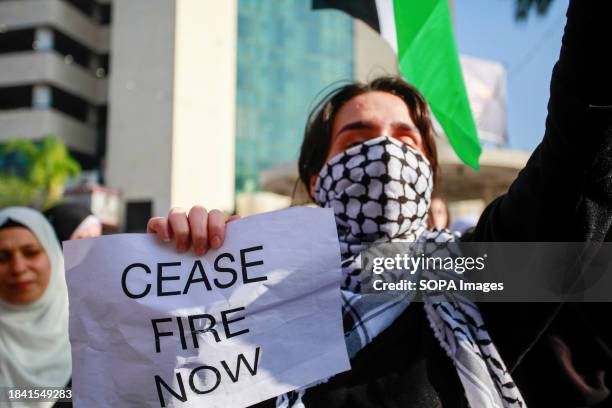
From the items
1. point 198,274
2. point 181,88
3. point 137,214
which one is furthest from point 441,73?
point 137,214

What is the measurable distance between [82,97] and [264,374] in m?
25.5

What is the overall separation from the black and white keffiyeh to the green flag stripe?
35 cm

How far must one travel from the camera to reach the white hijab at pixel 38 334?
2.05m

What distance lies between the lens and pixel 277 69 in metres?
32.8

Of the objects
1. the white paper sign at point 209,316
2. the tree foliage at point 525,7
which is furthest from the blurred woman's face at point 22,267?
the tree foliage at point 525,7

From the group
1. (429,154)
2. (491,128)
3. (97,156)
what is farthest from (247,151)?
(429,154)

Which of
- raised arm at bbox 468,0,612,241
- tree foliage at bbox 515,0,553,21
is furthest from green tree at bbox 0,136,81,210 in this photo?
raised arm at bbox 468,0,612,241

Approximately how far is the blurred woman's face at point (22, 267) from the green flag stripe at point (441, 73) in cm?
165

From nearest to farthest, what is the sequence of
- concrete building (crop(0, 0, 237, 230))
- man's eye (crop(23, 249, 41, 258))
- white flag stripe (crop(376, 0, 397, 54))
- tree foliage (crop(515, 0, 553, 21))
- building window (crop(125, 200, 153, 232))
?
1. white flag stripe (crop(376, 0, 397, 54))
2. man's eye (crop(23, 249, 41, 258))
3. tree foliage (crop(515, 0, 553, 21))
4. concrete building (crop(0, 0, 237, 230))
5. building window (crop(125, 200, 153, 232))

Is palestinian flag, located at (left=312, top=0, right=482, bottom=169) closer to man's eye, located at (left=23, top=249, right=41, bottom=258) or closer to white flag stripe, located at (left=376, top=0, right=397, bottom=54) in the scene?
white flag stripe, located at (left=376, top=0, right=397, bottom=54)

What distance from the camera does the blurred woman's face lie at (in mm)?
2102

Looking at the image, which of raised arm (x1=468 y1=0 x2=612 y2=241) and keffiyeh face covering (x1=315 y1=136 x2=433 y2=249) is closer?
raised arm (x1=468 y1=0 x2=612 y2=241)

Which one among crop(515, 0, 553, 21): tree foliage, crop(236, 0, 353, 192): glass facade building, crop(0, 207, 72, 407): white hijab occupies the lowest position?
crop(0, 207, 72, 407): white hijab

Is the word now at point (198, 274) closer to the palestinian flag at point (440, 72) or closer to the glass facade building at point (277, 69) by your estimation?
the palestinian flag at point (440, 72)
